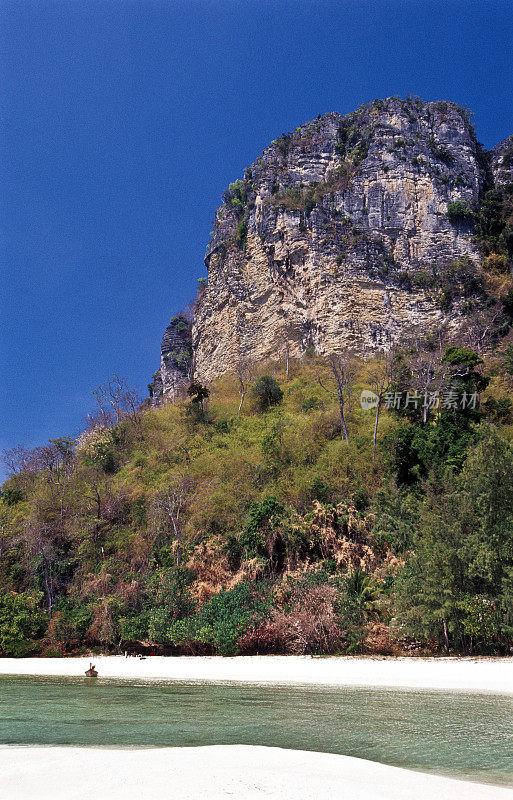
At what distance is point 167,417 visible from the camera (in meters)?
35.8

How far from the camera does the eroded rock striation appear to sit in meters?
44.6

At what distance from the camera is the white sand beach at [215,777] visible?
4.16 m

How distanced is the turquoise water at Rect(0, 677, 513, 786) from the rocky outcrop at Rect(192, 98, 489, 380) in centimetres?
3542

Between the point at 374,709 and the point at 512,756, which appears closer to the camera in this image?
the point at 512,756

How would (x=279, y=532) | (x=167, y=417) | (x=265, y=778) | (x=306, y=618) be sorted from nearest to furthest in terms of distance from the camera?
(x=265, y=778) < (x=306, y=618) < (x=279, y=532) < (x=167, y=417)

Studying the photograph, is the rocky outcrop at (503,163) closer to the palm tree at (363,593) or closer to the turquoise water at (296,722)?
the palm tree at (363,593)

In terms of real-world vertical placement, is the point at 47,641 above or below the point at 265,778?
below

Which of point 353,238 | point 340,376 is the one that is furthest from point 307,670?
point 353,238

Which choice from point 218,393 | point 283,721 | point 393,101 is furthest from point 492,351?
point 283,721

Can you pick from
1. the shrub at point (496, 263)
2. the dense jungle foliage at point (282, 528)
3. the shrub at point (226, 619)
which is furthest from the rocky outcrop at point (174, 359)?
the shrub at point (226, 619)

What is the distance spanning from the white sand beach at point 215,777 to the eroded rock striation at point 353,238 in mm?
39398

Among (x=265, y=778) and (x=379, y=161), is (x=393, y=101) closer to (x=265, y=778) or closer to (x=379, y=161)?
(x=379, y=161)

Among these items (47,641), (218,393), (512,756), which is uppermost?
(218,393)

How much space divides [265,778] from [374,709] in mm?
4895
